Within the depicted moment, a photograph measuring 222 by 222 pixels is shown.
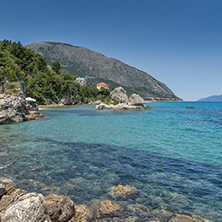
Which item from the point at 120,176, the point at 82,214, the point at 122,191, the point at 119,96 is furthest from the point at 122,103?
the point at 82,214

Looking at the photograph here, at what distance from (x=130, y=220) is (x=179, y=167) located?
20.4 feet

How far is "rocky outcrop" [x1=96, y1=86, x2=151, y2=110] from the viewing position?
74062 mm

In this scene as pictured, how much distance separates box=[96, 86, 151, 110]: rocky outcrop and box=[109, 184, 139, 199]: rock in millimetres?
64361

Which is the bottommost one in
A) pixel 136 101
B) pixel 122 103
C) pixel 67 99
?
pixel 122 103

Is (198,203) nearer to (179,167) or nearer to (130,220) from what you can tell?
(130,220)

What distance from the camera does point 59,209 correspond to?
542 centimetres

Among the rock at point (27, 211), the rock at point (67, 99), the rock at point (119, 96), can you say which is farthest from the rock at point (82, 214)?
the rock at point (67, 99)

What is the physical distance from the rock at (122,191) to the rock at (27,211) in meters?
3.42

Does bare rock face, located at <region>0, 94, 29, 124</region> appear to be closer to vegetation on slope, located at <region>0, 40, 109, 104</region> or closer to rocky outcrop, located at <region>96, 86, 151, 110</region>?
vegetation on slope, located at <region>0, 40, 109, 104</region>

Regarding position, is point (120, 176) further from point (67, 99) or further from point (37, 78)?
point (67, 99)

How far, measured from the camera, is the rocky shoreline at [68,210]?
443cm

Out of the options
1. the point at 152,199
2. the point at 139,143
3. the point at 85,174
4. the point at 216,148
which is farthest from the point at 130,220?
the point at 216,148

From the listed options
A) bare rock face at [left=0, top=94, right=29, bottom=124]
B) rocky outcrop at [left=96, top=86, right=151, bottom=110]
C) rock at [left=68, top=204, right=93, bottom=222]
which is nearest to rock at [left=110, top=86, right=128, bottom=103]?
rocky outcrop at [left=96, top=86, right=151, bottom=110]

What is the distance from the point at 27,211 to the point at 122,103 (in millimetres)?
73734
